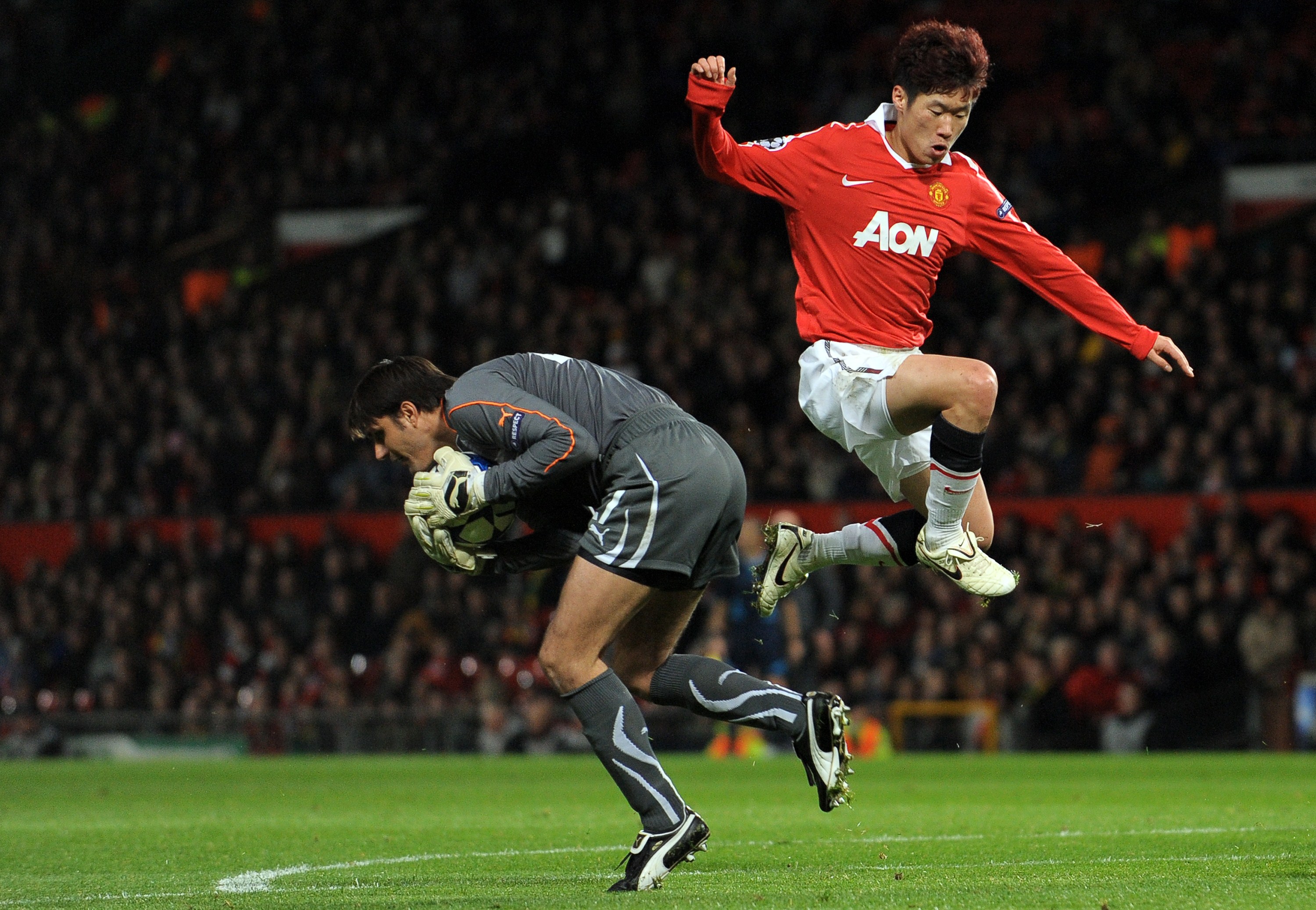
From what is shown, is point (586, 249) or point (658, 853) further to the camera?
point (586, 249)

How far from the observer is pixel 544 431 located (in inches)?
Result: 223

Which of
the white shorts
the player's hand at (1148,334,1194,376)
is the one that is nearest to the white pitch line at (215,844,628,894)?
the white shorts

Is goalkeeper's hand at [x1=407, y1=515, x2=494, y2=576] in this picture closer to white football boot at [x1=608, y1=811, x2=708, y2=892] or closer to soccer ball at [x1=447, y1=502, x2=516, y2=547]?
soccer ball at [x1=447, y1=502, x2=516, y2=547]

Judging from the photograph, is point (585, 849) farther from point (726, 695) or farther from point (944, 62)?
point (944, 62)

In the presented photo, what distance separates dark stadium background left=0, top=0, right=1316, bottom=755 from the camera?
1573cm

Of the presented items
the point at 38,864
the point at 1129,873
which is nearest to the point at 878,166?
the point at 1129,873

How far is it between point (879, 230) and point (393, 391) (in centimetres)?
191

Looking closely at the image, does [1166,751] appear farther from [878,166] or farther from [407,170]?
[407,170]

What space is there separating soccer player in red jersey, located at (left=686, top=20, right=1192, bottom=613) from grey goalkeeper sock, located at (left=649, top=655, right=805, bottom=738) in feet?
3.24

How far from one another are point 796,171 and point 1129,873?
2.73 m

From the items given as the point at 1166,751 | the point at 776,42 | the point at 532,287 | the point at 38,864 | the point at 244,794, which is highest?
the point at 776,42

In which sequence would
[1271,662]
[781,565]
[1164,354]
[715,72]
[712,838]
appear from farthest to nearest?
[1271,662] → [712,838] → [781,565] → [1164,354] → [715,72]

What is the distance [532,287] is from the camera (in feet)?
69.1

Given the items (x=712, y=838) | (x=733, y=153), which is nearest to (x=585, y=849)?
(x=712, y=838)
